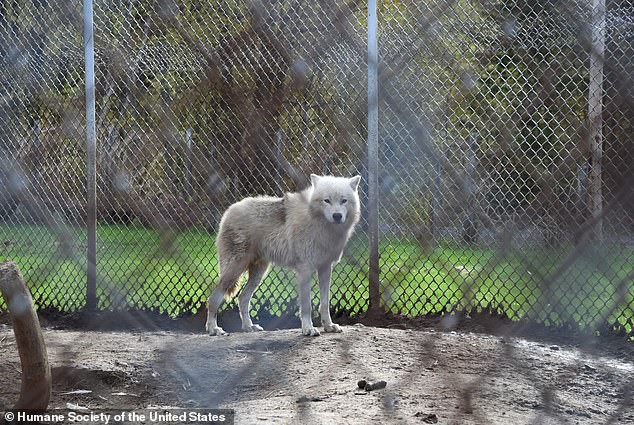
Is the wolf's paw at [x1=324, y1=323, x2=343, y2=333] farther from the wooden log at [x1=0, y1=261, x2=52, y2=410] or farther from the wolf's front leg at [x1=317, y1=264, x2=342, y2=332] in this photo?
the wooden log at [x1=0, y1=261, x2=52, y2=410]

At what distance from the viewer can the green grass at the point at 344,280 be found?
435 centimetres

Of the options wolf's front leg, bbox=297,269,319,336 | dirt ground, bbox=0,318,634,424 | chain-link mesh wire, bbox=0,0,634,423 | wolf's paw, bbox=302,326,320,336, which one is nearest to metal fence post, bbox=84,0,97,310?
chain-link mesh wire, bbox=0,0,634,423

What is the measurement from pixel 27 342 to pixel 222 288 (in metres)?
2.22

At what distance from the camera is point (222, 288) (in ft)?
14.9

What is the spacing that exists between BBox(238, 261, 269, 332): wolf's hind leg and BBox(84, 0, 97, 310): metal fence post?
109 cm

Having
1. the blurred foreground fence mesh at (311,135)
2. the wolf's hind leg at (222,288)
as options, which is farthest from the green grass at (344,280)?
the wolf's hind leg at (222,288)

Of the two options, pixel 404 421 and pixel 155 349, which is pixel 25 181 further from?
pixel 404 421

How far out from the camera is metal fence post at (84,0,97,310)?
4883mm

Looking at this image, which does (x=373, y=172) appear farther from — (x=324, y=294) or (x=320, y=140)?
(x=324, y=294)

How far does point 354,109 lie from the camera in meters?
4.58

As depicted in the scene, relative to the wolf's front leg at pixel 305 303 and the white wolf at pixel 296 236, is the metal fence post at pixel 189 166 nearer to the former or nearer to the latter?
the white wolf at pixel 296 236

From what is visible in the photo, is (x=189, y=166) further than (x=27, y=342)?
Yes

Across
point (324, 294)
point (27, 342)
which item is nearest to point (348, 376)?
point (324, 294)

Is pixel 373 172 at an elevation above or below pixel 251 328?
above
